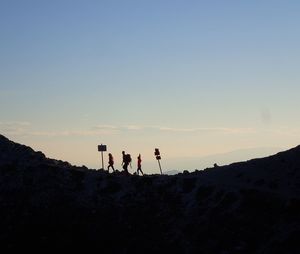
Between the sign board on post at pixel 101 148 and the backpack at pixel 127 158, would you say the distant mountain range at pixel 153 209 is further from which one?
the sign board on post at pixel 101 148

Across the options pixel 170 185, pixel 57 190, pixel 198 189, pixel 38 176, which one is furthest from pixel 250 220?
pixel 38 176

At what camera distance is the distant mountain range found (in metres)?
33.0

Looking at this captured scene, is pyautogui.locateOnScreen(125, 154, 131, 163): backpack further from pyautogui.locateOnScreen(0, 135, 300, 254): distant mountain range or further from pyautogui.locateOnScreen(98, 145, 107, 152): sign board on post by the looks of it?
pyautogui.locateOnScreen(98, 145, 107, 152): sign board on post

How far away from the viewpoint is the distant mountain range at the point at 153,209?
32969 millimetres

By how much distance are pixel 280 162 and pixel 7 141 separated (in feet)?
89.3

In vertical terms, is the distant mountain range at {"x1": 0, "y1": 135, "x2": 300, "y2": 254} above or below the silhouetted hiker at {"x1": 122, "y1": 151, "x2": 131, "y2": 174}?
below

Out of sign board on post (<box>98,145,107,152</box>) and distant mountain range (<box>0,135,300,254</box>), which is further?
sign board on post (<box>98,145,107,152</box>)

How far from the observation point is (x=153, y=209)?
40.4 metres

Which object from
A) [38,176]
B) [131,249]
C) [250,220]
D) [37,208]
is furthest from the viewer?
[38,176]

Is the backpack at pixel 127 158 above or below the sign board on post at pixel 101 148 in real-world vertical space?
below

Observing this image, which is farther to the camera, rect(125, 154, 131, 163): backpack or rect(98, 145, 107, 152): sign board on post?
rect(98, 145, 107, 152): sign board on post

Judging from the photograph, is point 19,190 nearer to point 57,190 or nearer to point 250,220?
point 57,190

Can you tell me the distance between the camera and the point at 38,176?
4622cm

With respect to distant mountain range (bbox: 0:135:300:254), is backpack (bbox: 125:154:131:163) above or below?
above
